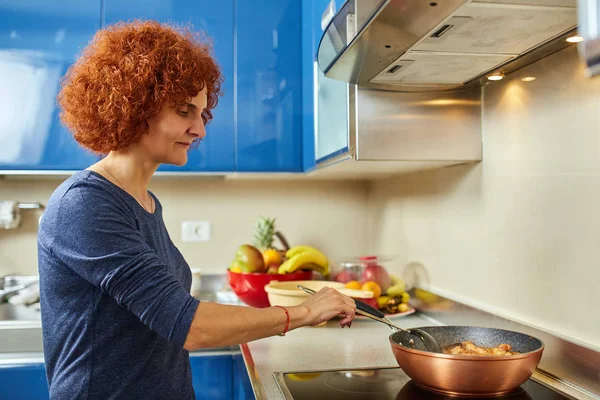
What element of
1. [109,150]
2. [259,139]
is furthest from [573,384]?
[259,139]

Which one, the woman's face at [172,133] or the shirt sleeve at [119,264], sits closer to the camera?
the shirt sleeve at [119,264]

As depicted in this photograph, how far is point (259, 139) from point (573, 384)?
54.2 inches

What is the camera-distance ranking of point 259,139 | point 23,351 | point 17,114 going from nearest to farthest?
point 23,351, point 17,114, point 259,139

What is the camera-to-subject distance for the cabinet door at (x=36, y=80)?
2045mm

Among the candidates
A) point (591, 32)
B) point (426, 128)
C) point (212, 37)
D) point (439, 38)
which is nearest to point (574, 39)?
point (439, 38)

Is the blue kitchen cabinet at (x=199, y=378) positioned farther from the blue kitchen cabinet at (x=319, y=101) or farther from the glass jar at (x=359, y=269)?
the blue kitchen cabinet at (x=319, y=101)

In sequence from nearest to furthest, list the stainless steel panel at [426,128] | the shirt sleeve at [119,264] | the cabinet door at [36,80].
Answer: the shirt sleeve at [119,264] → the stainless steel panel at [426,128] → the cabinet door at [36,80]

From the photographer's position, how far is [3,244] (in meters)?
2.34

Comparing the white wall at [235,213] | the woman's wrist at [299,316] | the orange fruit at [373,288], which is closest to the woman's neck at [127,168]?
the woman's wrist at [299,316]

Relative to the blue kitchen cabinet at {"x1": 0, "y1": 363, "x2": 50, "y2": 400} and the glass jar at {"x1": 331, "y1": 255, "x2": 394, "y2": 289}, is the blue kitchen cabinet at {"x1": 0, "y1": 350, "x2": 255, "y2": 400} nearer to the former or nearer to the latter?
the blue kitchen cabinet at {"x1": 0, "y1": 363, "x2": 50, "y2": 400}

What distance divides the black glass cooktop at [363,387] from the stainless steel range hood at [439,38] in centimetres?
66

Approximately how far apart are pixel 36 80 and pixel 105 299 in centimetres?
135

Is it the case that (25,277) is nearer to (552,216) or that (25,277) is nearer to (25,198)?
(25,198)

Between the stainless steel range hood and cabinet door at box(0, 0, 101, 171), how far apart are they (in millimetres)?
1145
